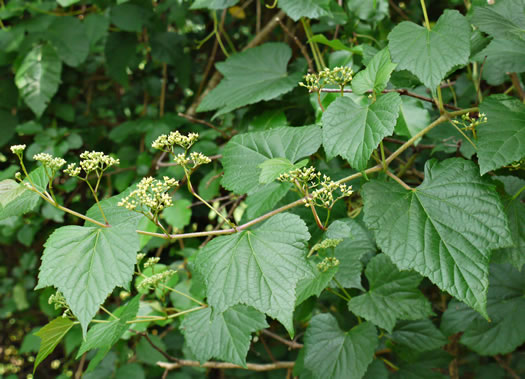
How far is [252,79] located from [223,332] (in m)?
0.92

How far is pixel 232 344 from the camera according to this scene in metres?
1.21

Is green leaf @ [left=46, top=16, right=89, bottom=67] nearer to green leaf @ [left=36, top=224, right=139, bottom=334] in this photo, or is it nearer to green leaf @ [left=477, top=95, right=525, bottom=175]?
green leaf @ [left=36, top=224, right=139, bottom=334]

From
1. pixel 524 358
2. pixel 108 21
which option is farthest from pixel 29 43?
pixel 524 358

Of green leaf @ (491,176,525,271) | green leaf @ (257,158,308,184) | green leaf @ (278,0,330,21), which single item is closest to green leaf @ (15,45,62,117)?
green leaf @ (278,0,330,21)

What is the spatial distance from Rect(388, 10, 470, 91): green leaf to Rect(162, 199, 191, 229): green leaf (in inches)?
45.4

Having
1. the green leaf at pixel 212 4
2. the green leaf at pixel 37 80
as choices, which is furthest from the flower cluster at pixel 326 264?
the green leaf at pixel 37 80

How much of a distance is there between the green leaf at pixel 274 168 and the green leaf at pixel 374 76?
0.23 m

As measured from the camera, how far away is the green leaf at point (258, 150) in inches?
45.0

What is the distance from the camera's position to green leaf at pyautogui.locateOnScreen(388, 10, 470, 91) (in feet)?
3.19

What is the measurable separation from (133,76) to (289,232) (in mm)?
2117

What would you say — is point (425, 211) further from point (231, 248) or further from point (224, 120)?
point (224, 120)

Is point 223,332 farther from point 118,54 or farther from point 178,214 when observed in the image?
point 118,54

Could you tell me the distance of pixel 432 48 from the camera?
101 centimetres

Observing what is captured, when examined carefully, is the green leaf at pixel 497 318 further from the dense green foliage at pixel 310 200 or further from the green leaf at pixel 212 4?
the green leaf at pixel 212 4
